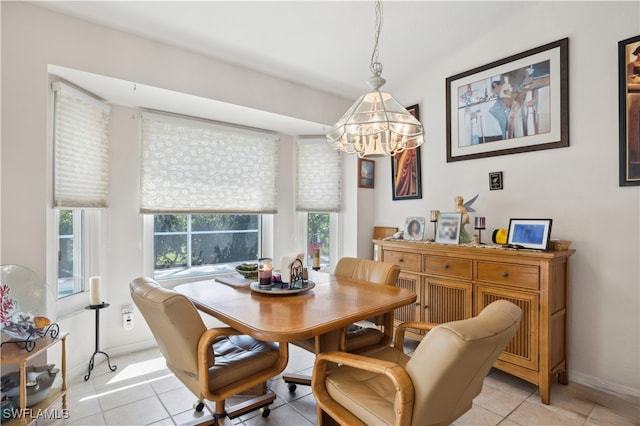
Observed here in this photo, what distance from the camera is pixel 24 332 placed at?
187cm

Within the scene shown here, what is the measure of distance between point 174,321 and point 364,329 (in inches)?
49.3

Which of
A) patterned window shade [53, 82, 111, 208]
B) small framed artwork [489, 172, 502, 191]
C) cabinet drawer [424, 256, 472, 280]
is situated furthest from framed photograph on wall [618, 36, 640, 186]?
patterned window shade [53, 82, 111, 208]

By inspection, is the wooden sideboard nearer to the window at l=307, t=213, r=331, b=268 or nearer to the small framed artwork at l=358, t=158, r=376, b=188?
the small framed artwork at l=358, t=158, r=376, b=188

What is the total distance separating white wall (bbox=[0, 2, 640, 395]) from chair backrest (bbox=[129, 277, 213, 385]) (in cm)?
114

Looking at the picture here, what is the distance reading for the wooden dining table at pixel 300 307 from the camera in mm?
1493

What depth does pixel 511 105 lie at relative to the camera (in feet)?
9.30

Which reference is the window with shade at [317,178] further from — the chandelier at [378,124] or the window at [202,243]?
the chandelier at [378,124]

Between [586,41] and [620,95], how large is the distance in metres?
0.50

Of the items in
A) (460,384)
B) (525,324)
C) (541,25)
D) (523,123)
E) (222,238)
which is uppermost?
(541,25)

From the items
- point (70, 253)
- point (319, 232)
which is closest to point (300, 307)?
point (70, 253)

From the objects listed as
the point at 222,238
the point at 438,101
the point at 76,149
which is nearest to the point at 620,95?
the point at 438,101

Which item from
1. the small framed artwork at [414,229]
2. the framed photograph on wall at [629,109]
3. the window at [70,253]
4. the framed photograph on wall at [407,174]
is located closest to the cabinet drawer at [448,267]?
the small framed artwork at [414,229]

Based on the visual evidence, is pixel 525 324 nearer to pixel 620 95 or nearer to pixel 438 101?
pixel 620 95

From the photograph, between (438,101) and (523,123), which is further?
(438,101)
